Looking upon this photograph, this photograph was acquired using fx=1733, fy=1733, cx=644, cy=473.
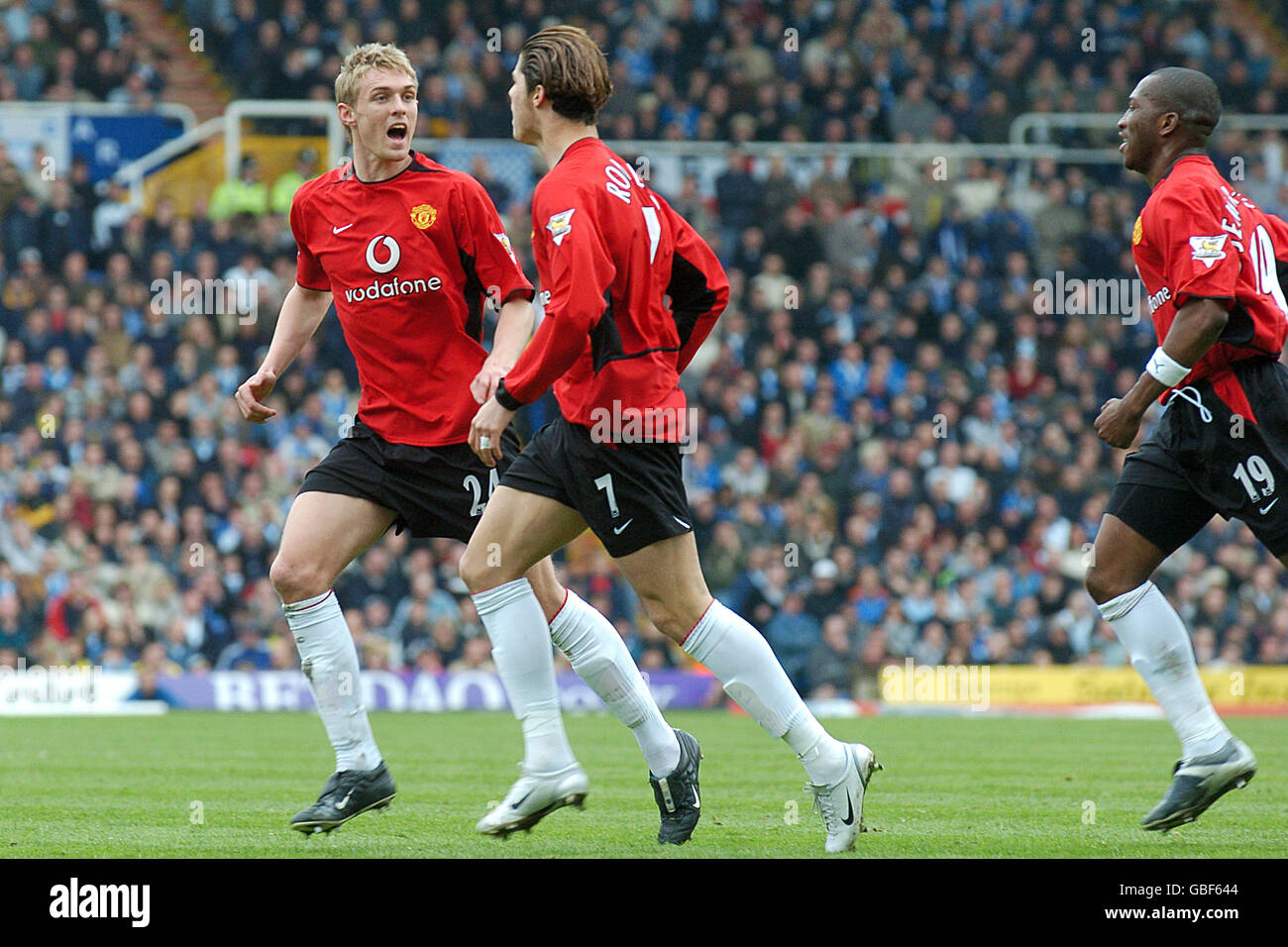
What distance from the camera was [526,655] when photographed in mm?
5641

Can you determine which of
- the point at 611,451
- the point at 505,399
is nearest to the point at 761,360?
the point at 611,451

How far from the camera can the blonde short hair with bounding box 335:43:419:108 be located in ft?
19.8

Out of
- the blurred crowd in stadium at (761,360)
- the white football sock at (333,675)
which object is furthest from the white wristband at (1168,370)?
the blurred crowd in stadium at (761,360)

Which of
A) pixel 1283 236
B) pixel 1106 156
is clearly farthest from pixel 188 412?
pixel 1283 236

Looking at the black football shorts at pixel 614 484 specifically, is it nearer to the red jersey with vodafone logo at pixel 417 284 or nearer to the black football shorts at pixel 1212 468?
the red jersey with vodafone logo at pixel 417 284

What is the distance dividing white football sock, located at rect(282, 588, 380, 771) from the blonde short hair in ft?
5.75

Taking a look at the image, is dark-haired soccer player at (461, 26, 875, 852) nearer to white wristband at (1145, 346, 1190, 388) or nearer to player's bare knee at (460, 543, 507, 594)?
player's bare knee at (460, 543, 507, 594)

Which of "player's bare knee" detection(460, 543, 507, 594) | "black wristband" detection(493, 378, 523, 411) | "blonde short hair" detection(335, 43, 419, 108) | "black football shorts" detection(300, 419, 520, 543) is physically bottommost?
"player's bare knee" detection(460, 543, 507, 594)

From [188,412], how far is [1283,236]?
501 inches

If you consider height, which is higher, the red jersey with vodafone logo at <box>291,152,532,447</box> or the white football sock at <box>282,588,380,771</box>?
the red jersey with vodafone logo at <box>291,152,532,447</box>

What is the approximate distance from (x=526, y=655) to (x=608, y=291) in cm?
121

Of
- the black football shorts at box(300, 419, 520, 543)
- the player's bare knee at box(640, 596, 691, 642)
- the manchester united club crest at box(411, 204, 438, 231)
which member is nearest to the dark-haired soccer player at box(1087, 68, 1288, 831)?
the player's bare knee at box(640, 596, 691, 642)

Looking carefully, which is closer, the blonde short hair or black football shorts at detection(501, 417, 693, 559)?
black football shorts at detection(501, 417, 693, 559)

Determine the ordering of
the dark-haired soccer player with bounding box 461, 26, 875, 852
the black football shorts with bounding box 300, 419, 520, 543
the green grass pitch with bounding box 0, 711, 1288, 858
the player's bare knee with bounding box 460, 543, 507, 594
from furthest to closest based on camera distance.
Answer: the black football shorts with bounding box 300, 419, 520, 543 < the green grass pitch with bounding box 0, 711, 1288, 858 < the player's bare knee with bounding box 460, 543, 507, 594 < the dark-haired soccer player with bounding box 461, 26, 875, 852
